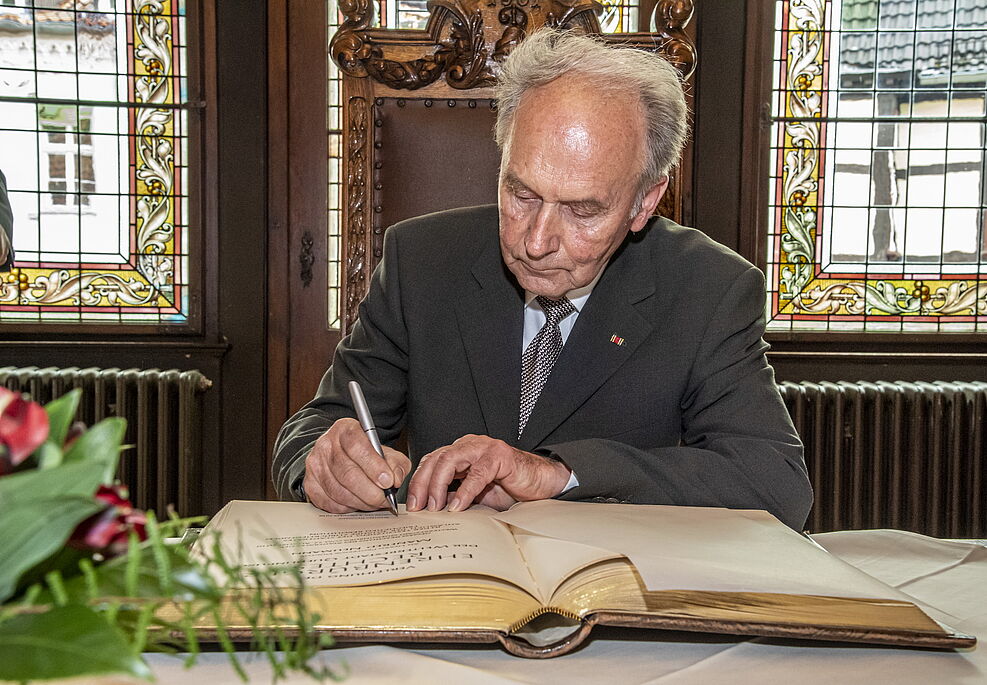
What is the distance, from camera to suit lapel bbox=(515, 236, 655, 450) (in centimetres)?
171

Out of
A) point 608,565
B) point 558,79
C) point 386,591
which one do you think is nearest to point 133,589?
point 386,591

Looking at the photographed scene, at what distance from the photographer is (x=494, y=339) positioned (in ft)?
5.94

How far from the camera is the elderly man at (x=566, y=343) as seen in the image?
138 centimetres

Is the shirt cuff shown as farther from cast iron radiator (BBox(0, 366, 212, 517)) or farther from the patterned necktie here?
cast iron radiator (BBox(0, 366, 212, 517))

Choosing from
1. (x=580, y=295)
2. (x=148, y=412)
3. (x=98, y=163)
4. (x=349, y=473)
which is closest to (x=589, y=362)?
(x=580, y=295)

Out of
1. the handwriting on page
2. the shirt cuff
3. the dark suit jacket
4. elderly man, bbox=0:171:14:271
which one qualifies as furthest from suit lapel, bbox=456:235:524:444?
elderly man, bbox=0:171:14:271

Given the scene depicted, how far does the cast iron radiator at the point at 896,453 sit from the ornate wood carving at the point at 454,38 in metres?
1.81

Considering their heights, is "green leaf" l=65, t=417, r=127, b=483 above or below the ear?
below

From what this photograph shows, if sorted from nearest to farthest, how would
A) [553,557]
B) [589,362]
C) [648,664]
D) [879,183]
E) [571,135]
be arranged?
[648,664] < [553,557] < [571,135] < [589,362] < [879,183]

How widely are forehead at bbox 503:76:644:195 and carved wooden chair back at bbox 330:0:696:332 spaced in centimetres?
119

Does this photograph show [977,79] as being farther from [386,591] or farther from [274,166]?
[386,591]

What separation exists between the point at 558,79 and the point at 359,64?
1329 mm

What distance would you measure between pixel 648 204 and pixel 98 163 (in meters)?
2.79

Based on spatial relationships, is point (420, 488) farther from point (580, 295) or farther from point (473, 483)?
point (580, 295)
